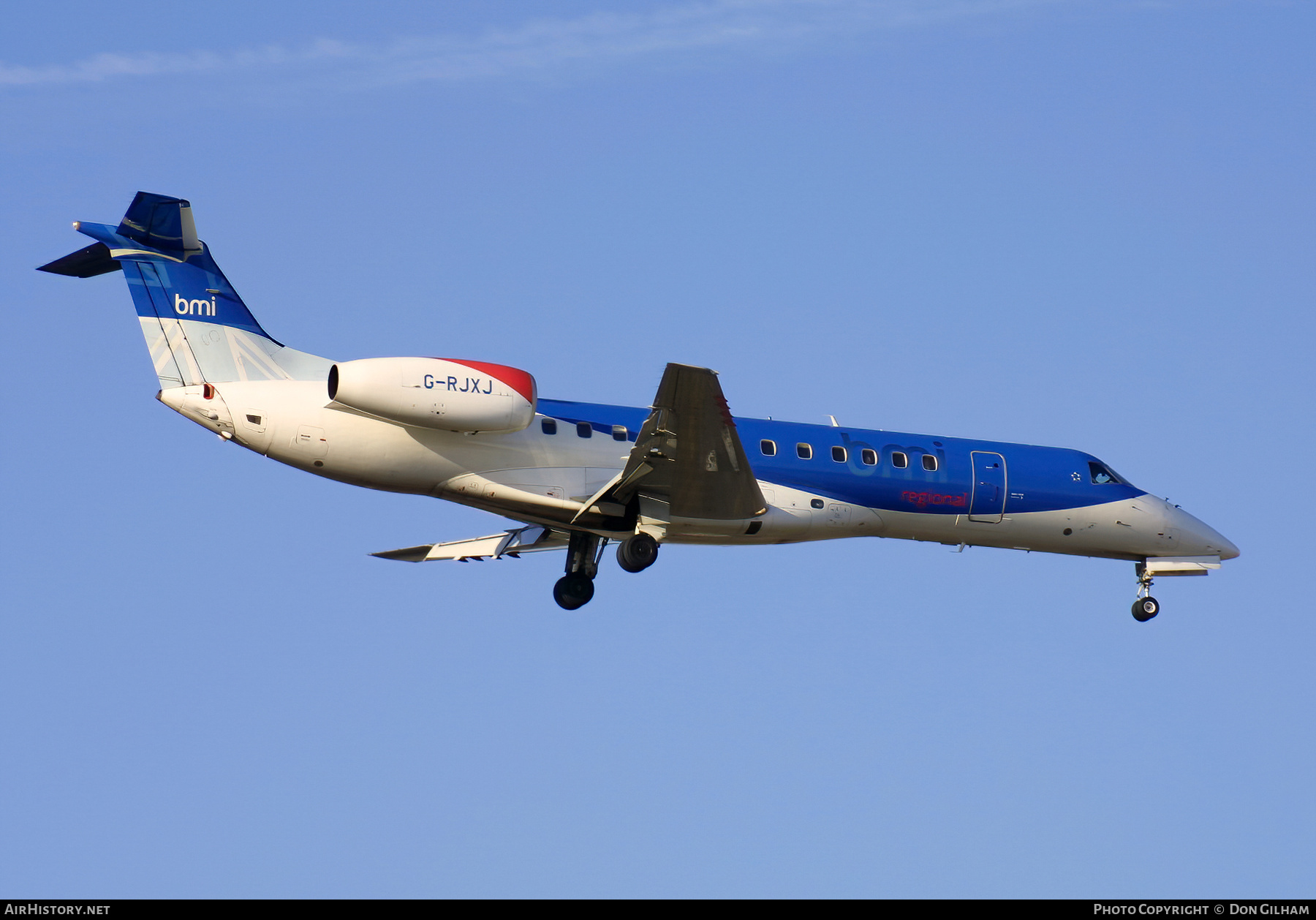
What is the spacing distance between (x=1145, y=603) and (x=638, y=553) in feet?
31.4

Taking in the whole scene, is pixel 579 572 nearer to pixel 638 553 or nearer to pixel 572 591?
pixel 572 591

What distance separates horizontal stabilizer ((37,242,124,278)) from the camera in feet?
68.5

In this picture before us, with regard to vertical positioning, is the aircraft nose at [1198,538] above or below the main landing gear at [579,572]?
above

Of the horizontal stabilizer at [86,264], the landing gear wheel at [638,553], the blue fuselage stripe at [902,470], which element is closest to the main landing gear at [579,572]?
the landing gear wheel at [638,553]

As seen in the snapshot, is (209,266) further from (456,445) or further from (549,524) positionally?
(549,524)

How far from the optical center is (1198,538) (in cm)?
2641

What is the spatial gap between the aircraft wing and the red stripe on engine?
162cm

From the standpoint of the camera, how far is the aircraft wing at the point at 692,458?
20.3 m

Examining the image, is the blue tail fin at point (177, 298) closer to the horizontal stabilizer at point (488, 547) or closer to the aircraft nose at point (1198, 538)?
the horizontal stabilizer at point (488, 547)

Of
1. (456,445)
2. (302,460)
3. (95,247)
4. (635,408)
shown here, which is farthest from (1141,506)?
(95,247)

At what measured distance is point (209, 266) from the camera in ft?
70.2

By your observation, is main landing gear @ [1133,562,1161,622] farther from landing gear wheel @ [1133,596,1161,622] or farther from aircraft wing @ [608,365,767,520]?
aircraft wing @ [608,365,767,520]

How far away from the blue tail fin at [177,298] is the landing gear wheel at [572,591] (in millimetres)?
5582

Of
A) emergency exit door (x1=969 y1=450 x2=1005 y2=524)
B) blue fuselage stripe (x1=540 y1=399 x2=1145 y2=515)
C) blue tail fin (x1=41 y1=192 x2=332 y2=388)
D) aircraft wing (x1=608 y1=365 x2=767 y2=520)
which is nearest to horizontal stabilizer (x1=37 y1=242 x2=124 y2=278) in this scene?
blue tail fin (x1=41 y1=192 x2=332 y2=388)
